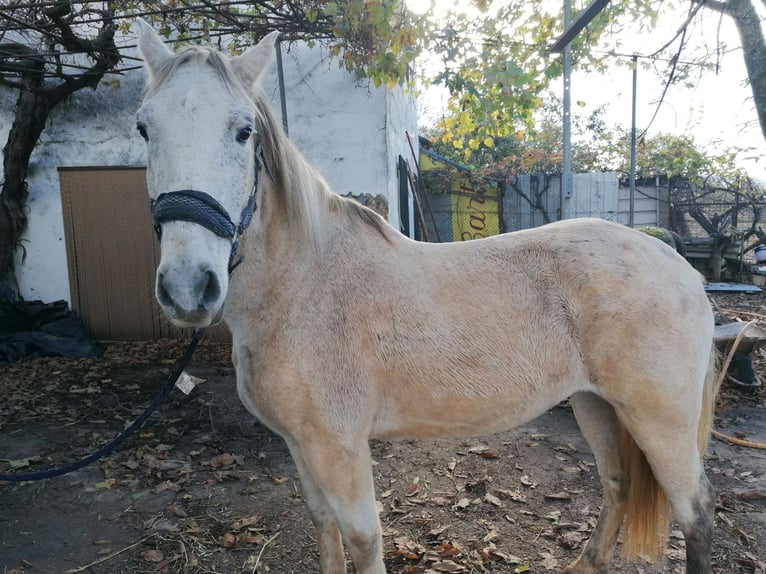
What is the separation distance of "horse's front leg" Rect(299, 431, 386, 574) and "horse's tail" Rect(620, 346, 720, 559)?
131 cm

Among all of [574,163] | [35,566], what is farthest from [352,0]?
[574,163]

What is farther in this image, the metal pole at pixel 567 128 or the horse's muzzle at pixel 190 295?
the metal pole at pixel 567 128

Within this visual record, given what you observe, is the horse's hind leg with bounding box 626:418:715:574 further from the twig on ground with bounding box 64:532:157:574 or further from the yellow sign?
the yellow sign

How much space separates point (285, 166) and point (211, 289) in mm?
667

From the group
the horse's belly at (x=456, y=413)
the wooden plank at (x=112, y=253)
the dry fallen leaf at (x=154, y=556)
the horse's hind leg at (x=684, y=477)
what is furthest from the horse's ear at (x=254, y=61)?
the wooden plank at (x=112, y=253)

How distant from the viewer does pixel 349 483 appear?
185 cm

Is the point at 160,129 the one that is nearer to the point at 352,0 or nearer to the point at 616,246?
the point at 616,246

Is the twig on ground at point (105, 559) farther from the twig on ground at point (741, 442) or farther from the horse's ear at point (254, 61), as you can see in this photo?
the twig on ground at point (741, 442)

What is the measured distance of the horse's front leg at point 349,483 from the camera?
71.9 inches

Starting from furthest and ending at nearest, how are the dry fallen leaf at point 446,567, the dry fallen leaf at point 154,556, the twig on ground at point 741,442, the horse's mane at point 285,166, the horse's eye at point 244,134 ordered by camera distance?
1. the twig on ground at point 741,442
2. the dry fallen leaf at point 154,556
3. the dry fallen leaf at point 446,567
4. the horse's mane at point 285,166
5. the horse's eye at point 244,134

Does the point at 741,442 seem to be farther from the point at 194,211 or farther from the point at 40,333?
the point at 40,333

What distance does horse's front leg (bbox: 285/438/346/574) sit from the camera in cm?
218

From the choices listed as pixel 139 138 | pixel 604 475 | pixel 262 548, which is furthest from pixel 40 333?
pixel 604 475

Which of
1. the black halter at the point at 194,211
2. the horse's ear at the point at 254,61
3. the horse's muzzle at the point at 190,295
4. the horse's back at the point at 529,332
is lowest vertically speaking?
the horse's back at the point at 529,332
